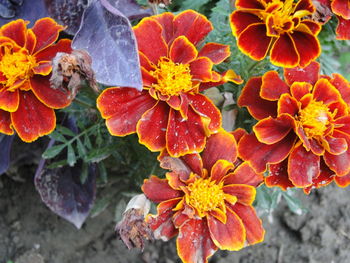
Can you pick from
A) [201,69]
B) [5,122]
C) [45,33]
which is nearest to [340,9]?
[201,69]

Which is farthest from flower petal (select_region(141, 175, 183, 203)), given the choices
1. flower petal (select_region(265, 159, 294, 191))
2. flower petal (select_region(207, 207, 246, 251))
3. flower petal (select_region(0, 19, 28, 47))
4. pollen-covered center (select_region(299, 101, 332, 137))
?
flower petal (select_region(0, 19, 28, 47))

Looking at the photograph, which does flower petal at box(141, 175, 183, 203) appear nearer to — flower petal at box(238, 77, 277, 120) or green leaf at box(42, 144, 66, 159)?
flower petal at box(238, 77, 277, 120)

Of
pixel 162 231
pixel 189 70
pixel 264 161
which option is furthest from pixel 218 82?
pixel 162 231

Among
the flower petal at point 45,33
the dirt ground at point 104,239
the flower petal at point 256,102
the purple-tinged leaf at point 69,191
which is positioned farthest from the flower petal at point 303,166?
the dirt ground at point 104,239

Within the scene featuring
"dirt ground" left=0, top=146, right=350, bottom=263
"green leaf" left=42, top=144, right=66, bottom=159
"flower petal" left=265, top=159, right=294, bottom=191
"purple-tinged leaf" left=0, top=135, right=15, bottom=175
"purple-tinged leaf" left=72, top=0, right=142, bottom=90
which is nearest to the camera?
"purple-tinged leaf" left=72, top=0, right=142, bottom=90

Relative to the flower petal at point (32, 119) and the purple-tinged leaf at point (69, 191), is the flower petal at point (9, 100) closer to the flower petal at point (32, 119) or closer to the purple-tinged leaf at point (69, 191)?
the flower petal at point (32, 119)
